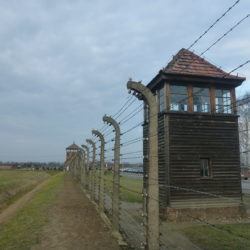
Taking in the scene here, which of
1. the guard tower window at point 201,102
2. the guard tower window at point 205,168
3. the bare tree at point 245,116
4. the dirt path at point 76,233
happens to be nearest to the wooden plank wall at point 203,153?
the guard tower window at point 205,168

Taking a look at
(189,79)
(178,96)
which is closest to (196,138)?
(178,96)

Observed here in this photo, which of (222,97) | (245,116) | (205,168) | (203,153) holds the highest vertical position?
(222,97)

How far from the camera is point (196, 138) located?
1961 cm

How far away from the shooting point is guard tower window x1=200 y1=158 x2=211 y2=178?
775 inches

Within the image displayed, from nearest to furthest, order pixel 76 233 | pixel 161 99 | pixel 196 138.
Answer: pixel 76 233 < pixel 196 138 < pixel 161 99

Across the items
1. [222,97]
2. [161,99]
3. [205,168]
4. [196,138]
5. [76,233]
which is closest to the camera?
[76,233]

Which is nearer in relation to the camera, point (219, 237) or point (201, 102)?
point (219, 237)

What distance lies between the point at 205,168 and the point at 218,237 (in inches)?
246

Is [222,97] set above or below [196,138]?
above

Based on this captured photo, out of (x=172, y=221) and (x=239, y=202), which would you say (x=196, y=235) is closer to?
(x=172, y=221)

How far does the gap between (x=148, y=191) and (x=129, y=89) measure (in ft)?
6.72

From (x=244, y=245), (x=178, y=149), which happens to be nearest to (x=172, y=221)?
(x=178, y=149)

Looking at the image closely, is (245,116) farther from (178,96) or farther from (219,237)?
(178,96)

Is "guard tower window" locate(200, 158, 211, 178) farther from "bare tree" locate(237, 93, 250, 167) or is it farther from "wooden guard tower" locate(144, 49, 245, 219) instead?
"bare tree" locate(237, 93, 250, 167)
